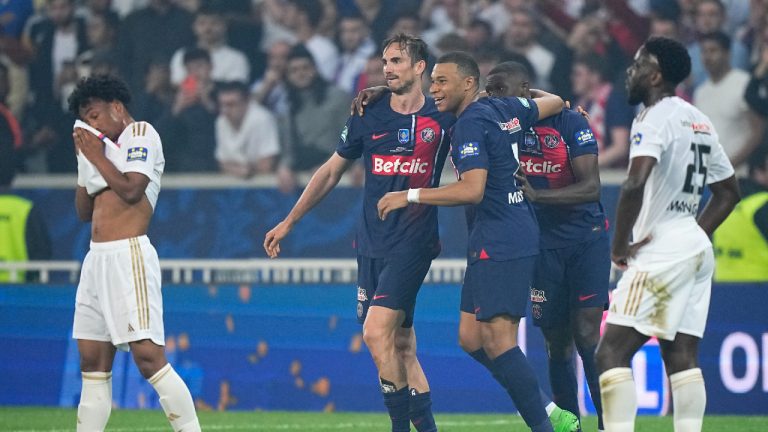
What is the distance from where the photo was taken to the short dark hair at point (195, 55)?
1441cm

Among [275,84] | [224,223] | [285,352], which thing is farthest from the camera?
[275,84]

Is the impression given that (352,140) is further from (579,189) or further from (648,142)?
(648,142)

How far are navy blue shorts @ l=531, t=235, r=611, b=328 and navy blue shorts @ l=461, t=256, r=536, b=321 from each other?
3.17ft

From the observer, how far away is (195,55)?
14453mm

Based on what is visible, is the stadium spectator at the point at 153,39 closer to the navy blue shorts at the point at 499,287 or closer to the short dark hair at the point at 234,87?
the short dark hair at the point at 234,87

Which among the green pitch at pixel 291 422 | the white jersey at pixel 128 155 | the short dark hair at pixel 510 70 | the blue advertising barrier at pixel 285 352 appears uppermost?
the short dark hair at pixel 510 70

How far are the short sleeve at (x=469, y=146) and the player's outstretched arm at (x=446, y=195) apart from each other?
0.05 m

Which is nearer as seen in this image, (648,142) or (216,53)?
(648,142)

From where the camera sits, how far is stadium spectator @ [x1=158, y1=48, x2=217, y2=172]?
14.4 m

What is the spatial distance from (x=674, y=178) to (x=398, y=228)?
6.30 feet

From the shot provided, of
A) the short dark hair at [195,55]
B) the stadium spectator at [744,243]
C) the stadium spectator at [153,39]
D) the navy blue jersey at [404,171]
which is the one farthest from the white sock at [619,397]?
the stadium spectator at [153,39]

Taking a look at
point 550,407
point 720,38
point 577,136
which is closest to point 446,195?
point 577,136

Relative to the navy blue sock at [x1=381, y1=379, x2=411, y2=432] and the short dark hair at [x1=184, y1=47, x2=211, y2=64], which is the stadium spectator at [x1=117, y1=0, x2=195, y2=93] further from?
the navy blue sock at [x1=381, y1=379, x2=411, y2=432]

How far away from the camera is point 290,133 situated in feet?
46.0
